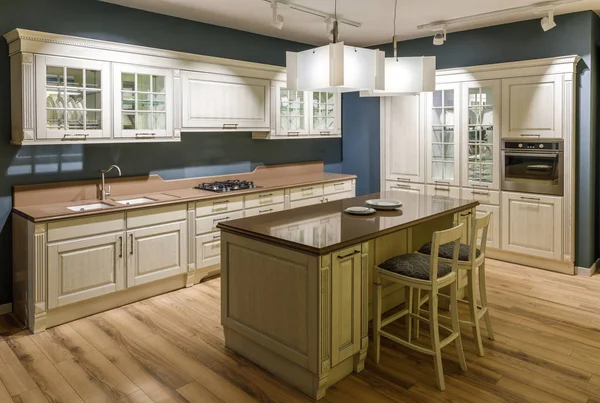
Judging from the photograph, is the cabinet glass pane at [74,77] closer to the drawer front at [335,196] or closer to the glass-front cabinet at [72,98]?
the glass-front cabinet at [72,98]

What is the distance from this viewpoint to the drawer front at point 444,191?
551 centimetres

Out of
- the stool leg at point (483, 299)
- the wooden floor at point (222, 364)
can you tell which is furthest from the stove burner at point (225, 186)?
the stool leg at point (483, 299)

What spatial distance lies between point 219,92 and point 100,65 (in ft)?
4.06

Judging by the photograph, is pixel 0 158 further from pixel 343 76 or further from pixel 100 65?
pixel 343 76

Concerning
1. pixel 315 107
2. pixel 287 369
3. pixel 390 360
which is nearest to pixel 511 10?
pixel 315 107

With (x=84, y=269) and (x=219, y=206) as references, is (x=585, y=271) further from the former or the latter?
(x=84, y=269)

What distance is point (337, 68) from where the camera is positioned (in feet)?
9.50

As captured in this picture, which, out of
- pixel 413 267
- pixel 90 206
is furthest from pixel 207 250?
pixel 413 267

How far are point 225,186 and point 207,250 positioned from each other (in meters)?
0.74

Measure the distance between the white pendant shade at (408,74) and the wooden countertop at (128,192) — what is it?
81.0 inches

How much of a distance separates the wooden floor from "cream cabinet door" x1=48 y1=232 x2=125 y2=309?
0.23m

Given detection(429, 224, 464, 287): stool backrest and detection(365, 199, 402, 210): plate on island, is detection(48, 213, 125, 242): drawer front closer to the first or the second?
detection(365, 199, 402, 210): plate on island

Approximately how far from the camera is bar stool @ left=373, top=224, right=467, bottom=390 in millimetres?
2711

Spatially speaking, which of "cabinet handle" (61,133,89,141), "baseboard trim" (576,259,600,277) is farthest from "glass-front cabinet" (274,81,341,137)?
"baseboard trim" (576,259,600,277)
